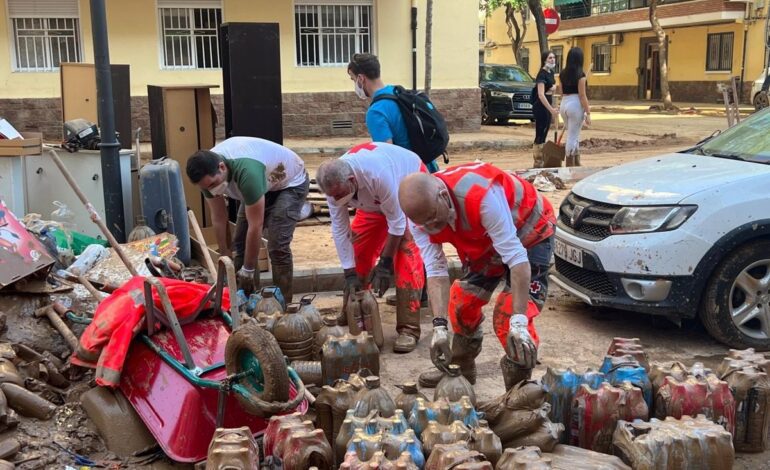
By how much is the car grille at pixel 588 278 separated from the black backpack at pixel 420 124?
130cm

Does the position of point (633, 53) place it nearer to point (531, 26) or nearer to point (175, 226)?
point (531, 26)

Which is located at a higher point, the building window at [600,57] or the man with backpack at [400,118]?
the building window at [600,57]

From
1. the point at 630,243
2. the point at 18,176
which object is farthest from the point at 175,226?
the point at 630,243

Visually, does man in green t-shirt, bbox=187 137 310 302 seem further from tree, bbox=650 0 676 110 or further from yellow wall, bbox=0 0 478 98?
tree, bbox=650 0 676 110

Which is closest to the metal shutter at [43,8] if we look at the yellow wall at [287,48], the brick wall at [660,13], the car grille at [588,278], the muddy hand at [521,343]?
the yellow wall at [287,48]

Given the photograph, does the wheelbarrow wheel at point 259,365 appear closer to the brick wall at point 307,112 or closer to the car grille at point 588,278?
the car grille at point 588,278

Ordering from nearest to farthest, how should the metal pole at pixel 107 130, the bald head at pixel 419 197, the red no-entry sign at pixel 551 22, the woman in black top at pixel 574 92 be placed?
the bald head at pixel 419 197 < the metal pole at pixel 107 130 < the woman in black top at pixel 574 92 < the red no-entry sign at pixel 551 22

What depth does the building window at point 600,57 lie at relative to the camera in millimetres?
41281

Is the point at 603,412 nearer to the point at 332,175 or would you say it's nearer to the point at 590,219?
the point at 332,175

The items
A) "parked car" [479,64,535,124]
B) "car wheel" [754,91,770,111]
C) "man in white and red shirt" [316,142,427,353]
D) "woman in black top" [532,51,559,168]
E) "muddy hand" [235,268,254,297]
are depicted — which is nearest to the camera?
"man in white and red shirt" [316,142,427,353]

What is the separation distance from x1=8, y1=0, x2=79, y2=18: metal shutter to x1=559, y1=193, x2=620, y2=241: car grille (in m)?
14.2

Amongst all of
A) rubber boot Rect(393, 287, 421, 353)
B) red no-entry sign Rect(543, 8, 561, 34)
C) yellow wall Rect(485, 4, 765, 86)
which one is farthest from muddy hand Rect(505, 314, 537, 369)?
yellow wall Rect(485, 4, 765, 86)

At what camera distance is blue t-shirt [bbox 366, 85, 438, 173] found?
586 centimetres

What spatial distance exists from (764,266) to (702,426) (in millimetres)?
2298
